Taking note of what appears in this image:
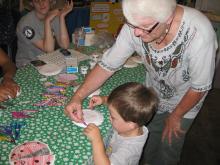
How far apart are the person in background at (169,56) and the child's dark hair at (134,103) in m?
0.26

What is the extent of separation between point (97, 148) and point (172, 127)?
759mm

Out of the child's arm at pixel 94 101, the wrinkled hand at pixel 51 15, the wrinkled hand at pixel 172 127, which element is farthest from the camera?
the wrinkled hand at pixel 51 15

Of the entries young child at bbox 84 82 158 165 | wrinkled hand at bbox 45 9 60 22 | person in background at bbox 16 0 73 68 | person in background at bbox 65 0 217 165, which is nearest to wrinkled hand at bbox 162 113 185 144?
person in background at bbox 65 0 217 165

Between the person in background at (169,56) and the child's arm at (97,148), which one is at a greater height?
the person in background at (169,56)

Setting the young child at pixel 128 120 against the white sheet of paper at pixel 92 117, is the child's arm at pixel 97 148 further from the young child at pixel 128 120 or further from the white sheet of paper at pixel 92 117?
the white sheet of paper at pixel 92 117

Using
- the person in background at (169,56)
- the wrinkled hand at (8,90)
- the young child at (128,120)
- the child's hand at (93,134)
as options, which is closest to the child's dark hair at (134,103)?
the young child at (128,120)

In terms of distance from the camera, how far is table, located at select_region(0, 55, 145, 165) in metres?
1.26

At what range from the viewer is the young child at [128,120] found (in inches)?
51.0

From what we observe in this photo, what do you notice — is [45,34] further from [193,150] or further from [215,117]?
[215,117]

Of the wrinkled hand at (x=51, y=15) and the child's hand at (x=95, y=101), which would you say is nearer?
the child's hand at (x=95, y=101)

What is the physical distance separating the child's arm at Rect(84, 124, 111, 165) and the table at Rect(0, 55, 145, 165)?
58mm

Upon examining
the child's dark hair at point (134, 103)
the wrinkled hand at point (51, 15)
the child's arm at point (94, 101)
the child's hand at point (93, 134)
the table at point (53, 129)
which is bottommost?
the table at point (53, 129)

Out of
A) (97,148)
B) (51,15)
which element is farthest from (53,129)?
(51,15)

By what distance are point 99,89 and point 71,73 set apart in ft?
1.08
